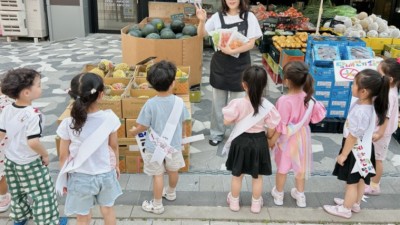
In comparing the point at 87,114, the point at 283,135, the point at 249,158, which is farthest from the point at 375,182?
the point at 87,114

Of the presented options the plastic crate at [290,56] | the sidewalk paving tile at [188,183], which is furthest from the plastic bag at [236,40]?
the plastic crate at [290,56]

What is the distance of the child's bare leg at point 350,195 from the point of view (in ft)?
10.0

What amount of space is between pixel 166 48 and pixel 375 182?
3059mm

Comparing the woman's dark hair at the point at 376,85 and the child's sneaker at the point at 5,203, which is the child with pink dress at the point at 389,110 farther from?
the child's sneaker at the point at 5,203

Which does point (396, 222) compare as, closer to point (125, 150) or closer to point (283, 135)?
point (283, 135)

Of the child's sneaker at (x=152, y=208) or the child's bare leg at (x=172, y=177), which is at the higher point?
the child's bare leg at (x=172, y=177)

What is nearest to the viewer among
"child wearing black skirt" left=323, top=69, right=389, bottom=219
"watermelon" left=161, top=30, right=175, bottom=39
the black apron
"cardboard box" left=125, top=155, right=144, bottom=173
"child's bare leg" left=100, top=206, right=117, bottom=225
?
"child's bare leg" left=100, top=206, right=117, bottom=225

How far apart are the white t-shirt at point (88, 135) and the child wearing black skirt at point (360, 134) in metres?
1.71

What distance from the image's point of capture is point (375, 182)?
11.5 feet

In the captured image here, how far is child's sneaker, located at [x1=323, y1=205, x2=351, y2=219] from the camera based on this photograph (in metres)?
3.14

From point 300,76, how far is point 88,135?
156 cm

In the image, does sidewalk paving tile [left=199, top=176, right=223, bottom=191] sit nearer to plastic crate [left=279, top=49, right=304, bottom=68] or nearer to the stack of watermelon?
the stack of watermelon

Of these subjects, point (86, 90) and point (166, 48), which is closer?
point (86, 90)

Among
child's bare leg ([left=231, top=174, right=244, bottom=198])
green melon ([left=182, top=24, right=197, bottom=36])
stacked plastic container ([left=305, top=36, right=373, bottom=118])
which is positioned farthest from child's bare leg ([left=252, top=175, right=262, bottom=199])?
green melon ([left=182, top=24, right=197, bottom=36])
